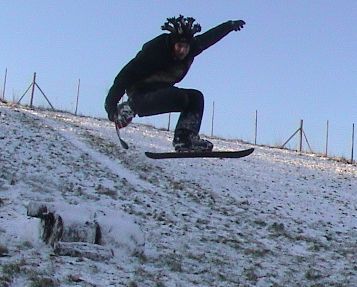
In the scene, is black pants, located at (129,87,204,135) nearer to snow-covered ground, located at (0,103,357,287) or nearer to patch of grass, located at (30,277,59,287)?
patch of grass, located at (30,277,59,287)

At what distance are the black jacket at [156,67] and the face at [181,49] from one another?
1.7 inches

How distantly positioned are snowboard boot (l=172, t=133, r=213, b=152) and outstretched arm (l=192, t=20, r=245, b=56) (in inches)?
27.4

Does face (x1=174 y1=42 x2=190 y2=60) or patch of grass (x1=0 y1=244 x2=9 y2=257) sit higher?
face (x1=174 y1=42 x2=190 y2=60)

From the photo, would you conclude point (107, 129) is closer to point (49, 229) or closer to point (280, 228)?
point (280, 228)

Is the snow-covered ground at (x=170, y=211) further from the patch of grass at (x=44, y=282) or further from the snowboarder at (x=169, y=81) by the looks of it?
the snowboarder at (x=169, y=81)

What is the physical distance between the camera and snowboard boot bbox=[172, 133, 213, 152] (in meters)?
5.00

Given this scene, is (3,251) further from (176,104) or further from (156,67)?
Answer: (156,67)

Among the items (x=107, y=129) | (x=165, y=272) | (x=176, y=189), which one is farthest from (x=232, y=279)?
(x=107, y=129)

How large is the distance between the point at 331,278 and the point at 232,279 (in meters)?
1.66

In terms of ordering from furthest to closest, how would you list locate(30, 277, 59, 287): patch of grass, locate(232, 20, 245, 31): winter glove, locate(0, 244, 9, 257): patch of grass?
locate(0, 244, 9, 257): patch of grass
locate(30, 277, 59, 287): patch of grass
locate(232, 20, 245, 31): winter glove

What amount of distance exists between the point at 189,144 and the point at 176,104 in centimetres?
39

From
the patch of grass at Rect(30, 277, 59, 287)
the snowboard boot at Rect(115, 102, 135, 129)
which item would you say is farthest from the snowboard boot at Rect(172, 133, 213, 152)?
the patch of grass at Rect(30, 277, 59, 287)

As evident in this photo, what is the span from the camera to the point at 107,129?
2434 cm

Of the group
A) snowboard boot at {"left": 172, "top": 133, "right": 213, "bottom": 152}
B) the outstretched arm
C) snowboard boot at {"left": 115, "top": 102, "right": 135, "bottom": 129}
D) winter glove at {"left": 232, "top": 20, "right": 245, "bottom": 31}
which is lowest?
snowboard boot at {"left": 172, "top": 133, "right": 213, "bottom": 152}
